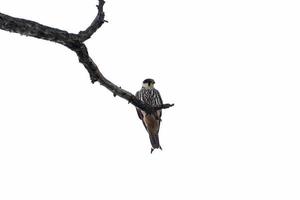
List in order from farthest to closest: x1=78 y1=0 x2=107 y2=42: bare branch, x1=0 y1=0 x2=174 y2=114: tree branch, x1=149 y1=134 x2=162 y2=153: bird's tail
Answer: x1=149 y1=134 x2=162 y2=153: bird's tail
x1=78 y1=0 x2=107 y2=42: bare branch
x1=0 y1=0 x2=174 y2=114: tree branch

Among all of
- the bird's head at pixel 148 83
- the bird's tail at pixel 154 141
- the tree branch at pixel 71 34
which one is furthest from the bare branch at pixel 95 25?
the bird's head at pixel 148 83

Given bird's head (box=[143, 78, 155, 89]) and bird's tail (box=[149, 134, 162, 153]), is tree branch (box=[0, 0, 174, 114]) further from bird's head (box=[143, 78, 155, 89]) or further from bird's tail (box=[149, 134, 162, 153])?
bird's head (box=[143, 78, 155, 89])

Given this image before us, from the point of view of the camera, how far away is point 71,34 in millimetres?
3559

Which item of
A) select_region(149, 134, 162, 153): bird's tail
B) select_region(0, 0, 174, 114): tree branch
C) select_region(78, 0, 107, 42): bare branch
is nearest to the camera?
select_region(0, 0, 174, 114): tree branch

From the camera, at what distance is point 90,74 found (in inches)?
155

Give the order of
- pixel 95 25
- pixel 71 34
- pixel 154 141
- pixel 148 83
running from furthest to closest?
1. pixel 148 83
2. pixel 154 141
3. pixel 95 25
4. pixel 71 34

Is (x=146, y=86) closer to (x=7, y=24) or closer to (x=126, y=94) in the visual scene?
(x=126, y=94)

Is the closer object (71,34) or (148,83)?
(71,34)

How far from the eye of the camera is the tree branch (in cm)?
321

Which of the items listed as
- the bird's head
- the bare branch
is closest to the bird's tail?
the bird's head

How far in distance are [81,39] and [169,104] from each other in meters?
1.86

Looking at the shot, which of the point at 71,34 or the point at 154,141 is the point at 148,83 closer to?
the point at 154,141

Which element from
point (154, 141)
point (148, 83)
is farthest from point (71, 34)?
point (148, 83)

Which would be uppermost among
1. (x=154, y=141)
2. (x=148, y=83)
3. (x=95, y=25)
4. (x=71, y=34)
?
(x=148, y=83)
